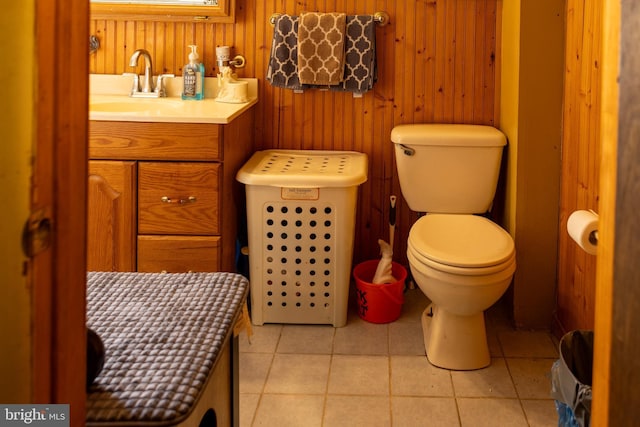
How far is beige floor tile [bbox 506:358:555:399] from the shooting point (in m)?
2.32

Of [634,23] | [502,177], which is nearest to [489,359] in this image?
[502,177]

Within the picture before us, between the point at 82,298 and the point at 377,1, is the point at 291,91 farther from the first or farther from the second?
the point at 82,298

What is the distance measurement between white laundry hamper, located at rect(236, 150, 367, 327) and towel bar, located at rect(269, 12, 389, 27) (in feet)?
2.24

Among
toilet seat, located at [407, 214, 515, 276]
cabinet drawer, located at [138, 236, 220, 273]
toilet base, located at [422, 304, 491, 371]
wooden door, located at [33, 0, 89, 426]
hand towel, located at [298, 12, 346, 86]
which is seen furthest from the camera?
hand towel, located at [298, 12, 346, 86]

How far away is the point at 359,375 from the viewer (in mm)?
2451

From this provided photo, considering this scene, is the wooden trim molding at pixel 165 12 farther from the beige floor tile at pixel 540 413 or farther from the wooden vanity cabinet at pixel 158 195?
the beige floor tile at pixel 540 413

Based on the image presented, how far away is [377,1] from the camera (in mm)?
3107

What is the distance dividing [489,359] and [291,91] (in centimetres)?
147

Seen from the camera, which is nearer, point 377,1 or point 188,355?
point 188,355

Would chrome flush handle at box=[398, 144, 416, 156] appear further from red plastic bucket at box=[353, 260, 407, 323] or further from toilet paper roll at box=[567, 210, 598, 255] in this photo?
toilet paper roll at box=[567, 210, 598, 255]

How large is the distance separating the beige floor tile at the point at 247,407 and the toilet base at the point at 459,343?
675 millimetres

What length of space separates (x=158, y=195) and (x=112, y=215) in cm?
19

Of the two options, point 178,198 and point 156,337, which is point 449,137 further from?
point 156,337
